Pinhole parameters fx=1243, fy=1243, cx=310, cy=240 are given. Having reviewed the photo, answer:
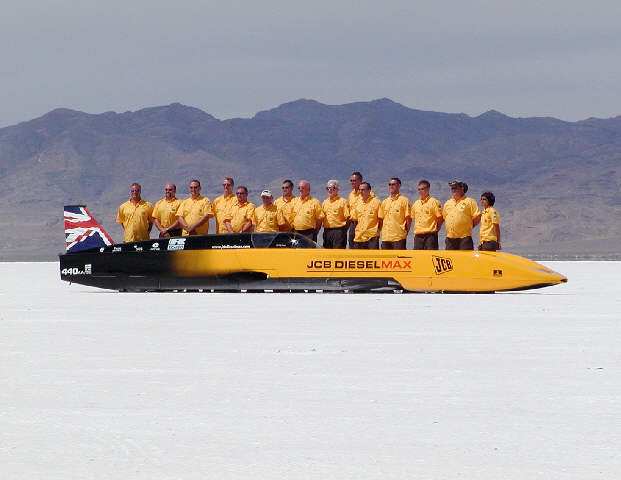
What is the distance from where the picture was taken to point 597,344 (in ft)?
37.7

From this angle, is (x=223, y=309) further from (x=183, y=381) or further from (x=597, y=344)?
(x=183, y=381)

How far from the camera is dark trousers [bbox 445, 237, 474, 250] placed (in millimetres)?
20844

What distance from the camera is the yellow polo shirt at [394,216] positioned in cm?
2111

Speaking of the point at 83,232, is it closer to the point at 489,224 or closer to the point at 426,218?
the point at 426,218

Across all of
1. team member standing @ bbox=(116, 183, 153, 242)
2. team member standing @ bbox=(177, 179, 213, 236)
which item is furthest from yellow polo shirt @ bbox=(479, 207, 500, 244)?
team member standing @ bbox=(116, 183, 153, 242)

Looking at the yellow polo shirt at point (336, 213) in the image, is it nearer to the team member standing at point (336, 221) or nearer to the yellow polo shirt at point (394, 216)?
the team member standing at point (336, 221)

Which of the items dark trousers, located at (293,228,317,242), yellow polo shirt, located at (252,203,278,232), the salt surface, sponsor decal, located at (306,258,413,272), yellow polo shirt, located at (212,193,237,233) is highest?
yellow polo shirt, located at (212,193,237,233)

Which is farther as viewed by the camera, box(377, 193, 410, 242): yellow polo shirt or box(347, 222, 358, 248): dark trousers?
box(347, 222, 358, 248): dark trousers

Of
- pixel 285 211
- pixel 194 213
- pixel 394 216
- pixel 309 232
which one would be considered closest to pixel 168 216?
pixel 194 213

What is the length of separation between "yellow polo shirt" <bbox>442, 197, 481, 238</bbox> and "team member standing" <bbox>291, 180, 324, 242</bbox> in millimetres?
2271

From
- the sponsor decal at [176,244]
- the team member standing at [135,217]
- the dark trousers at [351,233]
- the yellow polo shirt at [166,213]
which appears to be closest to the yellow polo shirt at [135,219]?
the team member standing at [135,217]

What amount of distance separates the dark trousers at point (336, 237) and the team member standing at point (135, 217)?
325cm

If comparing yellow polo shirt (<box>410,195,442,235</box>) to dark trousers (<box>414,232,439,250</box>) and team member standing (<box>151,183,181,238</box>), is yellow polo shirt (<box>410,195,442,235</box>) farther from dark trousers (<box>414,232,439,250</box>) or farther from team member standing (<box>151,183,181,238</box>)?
team member standing (<box>151,183,181,238</box>)

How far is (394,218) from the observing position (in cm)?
2123
